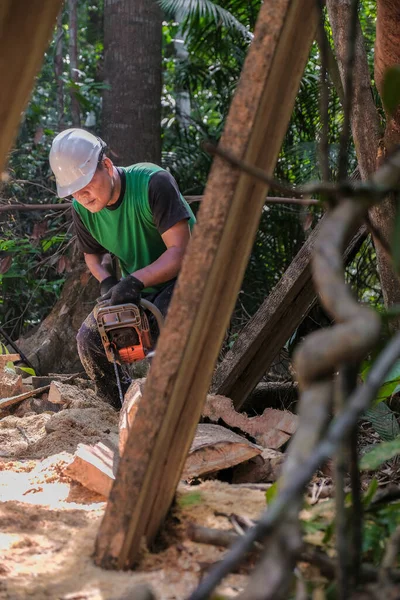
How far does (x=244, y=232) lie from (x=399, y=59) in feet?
5.66

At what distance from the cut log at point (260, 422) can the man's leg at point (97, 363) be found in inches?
30.0

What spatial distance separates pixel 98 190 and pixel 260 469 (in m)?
1.66

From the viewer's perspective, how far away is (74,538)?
186 centimetres

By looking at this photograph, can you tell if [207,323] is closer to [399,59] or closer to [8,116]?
[8,116]

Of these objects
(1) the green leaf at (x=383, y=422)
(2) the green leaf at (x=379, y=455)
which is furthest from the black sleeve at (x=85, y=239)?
(2) the green leaf at (x=379, y=455)

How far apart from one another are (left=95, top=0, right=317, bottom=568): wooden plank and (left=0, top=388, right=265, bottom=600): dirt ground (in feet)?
0.30

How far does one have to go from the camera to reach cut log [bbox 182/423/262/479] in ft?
8.11

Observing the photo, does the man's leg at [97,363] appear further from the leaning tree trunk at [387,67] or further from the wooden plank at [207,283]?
the wooden plank at [207,283]

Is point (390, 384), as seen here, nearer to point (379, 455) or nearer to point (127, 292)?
point (379, 455)

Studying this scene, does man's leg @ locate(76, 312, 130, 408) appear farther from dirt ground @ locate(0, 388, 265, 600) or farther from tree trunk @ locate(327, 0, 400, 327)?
tree trunk @ locate(327, 0, 400, 327)

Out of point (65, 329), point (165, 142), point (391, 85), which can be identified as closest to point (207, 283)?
point (391, 85)

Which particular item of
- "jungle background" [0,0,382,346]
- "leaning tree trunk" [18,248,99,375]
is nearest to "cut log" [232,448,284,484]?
"jungle background" [0,0,382,346]

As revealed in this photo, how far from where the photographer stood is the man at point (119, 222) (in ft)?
11.1

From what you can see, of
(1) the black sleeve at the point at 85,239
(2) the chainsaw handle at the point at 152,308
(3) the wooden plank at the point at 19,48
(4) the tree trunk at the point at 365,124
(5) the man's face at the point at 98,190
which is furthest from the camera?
(1) the black sleeve at the point at 85,239
